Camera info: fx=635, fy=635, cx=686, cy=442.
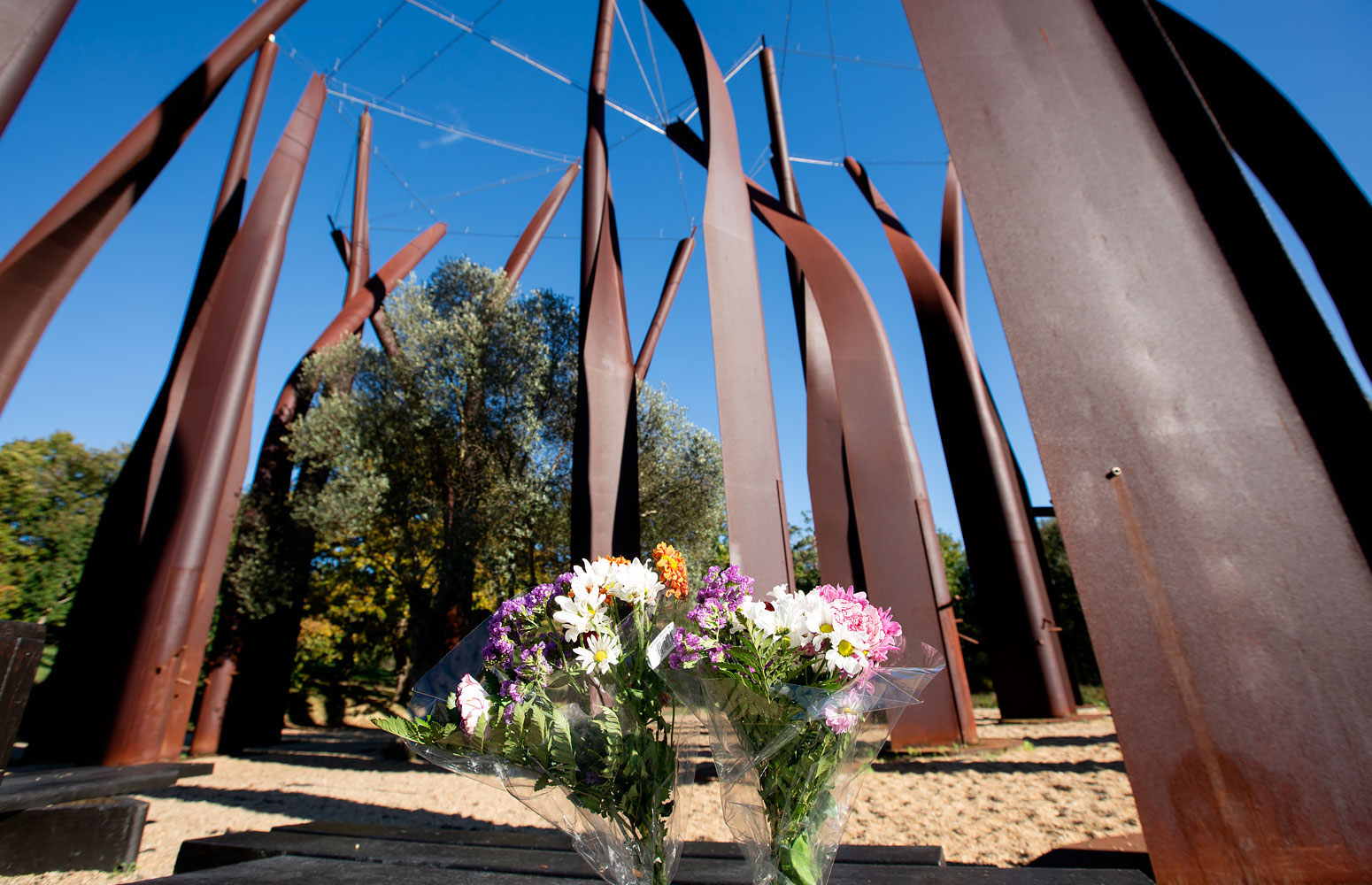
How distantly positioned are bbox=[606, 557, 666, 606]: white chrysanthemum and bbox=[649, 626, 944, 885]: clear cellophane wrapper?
21 cm

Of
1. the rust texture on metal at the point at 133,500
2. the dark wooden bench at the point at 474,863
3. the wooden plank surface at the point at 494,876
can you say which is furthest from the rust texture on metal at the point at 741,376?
the rust texture on metal at the point at 133,500

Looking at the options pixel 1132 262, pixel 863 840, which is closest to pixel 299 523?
pixel 863 840

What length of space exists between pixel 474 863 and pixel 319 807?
6.68 metres

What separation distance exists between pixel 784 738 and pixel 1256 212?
8.69ft

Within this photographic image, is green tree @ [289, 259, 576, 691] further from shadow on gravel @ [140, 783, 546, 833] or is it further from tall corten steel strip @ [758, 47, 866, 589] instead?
tall corten steel strip @ [758, 47, 866, 589]

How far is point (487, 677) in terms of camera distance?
1.84 metres

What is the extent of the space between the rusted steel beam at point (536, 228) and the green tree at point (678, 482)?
463cm

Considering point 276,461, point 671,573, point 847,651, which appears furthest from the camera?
point 276,461

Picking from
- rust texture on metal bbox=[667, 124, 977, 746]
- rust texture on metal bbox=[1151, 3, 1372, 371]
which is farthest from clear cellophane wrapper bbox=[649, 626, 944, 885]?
rust texture on metal bbox=[667, 124, 977, 746]

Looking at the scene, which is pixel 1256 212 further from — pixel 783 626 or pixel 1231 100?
pixel 783 626

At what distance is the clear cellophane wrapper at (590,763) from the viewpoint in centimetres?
158

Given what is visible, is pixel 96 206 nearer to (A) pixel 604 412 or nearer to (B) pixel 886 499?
(A) pixel 604 412

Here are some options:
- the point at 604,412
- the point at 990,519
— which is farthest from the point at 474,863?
the point at 990,519

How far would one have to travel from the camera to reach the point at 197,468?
9.64 meters
